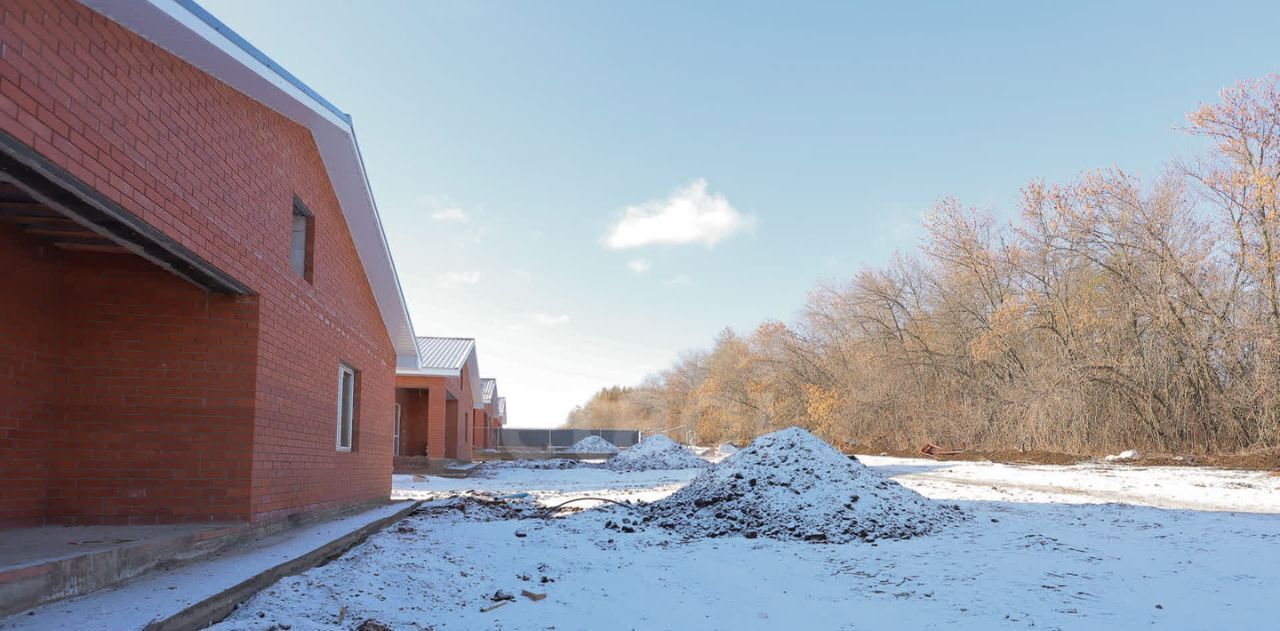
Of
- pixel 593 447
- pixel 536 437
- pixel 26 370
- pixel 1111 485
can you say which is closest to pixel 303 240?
pixel 26 370

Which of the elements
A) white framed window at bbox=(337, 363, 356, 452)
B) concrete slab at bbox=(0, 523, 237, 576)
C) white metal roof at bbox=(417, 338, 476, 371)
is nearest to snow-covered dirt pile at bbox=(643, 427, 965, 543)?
white framed window at bbox=(337, 363, 356, 452)

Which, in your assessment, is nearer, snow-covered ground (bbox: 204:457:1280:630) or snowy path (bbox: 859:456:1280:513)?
snow-covered ground (bbox: 204:457:1280:630)

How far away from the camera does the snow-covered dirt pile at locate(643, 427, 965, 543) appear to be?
8.70m

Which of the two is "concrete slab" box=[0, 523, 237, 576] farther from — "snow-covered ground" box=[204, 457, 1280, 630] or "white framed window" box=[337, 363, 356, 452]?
"white framed window" box=[337, 363, 356, 452]

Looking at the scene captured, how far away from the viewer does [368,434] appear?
1111 cm

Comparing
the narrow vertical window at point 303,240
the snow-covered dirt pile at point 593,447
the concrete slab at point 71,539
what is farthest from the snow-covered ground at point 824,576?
the snow-covered dirt pile at point 593,447

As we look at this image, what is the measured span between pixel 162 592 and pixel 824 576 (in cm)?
496

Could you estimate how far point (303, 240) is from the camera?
843 centimetres

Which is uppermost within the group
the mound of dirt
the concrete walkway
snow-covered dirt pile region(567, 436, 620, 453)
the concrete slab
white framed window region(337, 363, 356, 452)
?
white framed window region(337, 363, 356, 452)

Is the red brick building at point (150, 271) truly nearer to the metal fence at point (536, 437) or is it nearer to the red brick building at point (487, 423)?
the red brick building at point (487, 423)

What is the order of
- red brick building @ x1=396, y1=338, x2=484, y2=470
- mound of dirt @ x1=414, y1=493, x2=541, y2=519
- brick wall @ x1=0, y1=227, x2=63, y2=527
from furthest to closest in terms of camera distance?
red brick building @ x1=396, y1=338, x2=484, y2=470 → mound of dirt @ x1=414, y1=493, x2=541, y2=519 → brick wall @ x1=0, y1=227, x2=63, y2=527

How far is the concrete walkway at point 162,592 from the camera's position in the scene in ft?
12.0

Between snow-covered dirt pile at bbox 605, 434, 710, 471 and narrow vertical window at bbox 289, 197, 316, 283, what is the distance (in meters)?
20.2

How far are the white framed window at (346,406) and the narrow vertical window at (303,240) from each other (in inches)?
75.8
